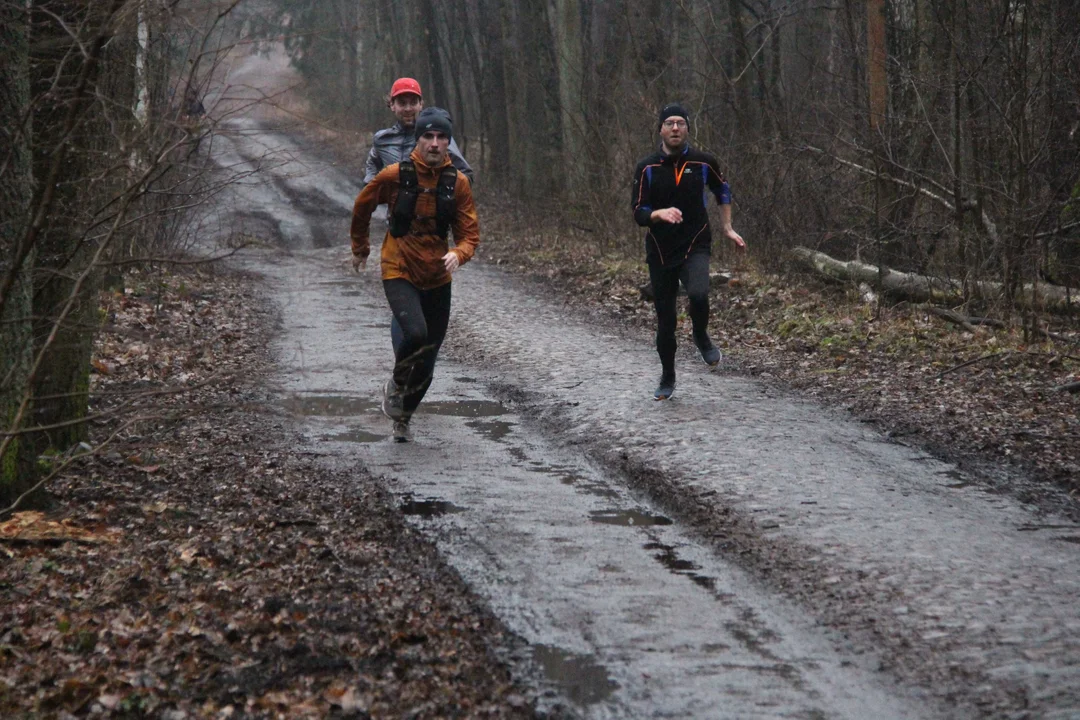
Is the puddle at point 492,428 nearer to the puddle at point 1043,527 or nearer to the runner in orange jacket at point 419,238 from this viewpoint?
the runner in orange jacket at point 419,238

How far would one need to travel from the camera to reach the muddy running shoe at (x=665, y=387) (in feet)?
30.0

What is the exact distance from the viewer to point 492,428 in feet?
28.1

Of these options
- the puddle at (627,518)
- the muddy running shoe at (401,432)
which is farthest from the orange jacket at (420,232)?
the puddle at (627,518)

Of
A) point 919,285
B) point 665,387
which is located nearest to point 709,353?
point 665,387

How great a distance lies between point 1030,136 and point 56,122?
8766 millimetres

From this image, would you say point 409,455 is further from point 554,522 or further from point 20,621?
point 20,621

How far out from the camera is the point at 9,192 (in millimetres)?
5582

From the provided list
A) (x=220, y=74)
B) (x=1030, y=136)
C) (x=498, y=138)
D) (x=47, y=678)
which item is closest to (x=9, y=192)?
(x=220, y=74)

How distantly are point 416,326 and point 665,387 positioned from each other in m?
2.28

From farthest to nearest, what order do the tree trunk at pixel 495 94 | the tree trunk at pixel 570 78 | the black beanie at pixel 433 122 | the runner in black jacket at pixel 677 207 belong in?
the tree trunk at pixel 495 94 < the tree trunk at pixel 570 78 < the runner in black jacket at pixel 677 207 < the black beanie at pixel 433 122

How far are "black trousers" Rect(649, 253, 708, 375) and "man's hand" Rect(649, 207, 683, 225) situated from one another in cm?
44

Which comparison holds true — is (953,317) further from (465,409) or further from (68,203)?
(68,203)

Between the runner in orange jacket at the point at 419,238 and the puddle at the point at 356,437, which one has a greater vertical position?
the runner in orange jacket at the point at 419,238

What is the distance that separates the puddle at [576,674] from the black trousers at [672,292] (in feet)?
15.6
